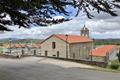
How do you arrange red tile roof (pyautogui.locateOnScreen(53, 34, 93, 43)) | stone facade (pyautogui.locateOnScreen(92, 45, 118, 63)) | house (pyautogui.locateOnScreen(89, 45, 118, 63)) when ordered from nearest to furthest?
1. red tile roof (pyautogui.locateOnScreen(53, 34, 93, 43))
2. stone facade (pyautogui.locateOnScreen(92, 45, 118, 63))
3. house (pyautogui.locateOnScreen(89, 45, 118, 63))

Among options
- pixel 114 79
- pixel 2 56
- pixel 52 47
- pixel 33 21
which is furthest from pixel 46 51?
pixel 33 21

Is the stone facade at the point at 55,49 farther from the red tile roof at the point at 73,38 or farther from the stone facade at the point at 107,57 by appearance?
the stone facade at the point at 107,57

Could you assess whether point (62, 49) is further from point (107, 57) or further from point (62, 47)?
point (107, 57)

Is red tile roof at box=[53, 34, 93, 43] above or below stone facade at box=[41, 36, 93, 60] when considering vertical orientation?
above

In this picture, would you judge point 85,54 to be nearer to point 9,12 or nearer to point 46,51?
point 46,51

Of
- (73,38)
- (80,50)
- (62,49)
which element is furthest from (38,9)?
(73,38)

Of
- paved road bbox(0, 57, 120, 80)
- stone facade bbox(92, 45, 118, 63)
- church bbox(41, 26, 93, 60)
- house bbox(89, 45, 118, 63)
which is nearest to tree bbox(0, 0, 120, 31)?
paved road bbox(0, 57, 120, 80)

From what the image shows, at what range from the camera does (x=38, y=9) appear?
32.3 feet

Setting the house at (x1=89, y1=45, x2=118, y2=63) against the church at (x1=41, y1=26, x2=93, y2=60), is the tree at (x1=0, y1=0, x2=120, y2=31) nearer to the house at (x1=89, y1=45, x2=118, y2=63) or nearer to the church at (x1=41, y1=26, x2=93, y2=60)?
the church at (x1=41, y1=26, x2=93, y2=60)

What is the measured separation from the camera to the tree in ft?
29.0

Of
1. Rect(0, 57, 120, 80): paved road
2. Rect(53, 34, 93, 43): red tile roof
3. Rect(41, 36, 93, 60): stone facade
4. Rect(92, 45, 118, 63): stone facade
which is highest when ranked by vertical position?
Rect(53, 34, 93, 43): red tile roof

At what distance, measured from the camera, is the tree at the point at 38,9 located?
8.84 metres

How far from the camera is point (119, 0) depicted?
27.7 ft

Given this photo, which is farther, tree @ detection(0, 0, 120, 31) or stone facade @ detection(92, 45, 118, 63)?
stone facade @ detection(92, 45, 118, 63)
